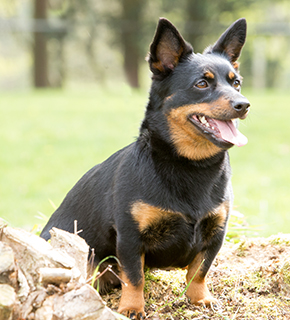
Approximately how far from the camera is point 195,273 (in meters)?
3.00

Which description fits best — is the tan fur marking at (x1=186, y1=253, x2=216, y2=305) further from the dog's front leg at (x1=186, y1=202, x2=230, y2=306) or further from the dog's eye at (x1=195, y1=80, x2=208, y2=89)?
the dog's eye at (x1=195, y1=80, x2=208, y2=89)

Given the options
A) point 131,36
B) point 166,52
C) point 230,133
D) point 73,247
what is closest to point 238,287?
point 230,133

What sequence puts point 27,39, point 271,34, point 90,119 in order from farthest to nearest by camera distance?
point 27,39 < point 271,34 < point 90,119

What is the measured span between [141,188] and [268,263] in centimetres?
127

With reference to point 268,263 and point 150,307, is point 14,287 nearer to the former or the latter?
point 150,307

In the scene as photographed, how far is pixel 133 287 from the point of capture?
9.38 feet

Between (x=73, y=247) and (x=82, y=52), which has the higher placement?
(x=73, y=247)

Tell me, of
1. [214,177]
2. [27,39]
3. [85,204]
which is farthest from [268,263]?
[27,39]

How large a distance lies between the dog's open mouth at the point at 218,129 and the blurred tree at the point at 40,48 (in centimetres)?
1835

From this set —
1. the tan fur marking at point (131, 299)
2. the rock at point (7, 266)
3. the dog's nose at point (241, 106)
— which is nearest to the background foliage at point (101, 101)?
the dog's nose at point (241, 106)

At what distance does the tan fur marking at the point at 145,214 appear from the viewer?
279 cm

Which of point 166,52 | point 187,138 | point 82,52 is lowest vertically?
point 82,52

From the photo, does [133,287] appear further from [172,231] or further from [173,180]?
[173,180]

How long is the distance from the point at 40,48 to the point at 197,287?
2045cm
